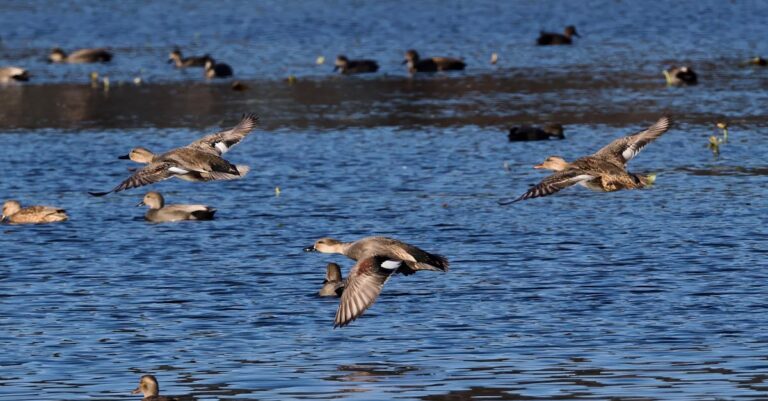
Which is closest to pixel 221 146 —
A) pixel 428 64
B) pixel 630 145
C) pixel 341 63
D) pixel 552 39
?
pixel 630 145

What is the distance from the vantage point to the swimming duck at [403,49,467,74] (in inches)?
1850

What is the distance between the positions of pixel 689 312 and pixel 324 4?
188 feet

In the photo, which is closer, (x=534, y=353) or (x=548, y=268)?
(x=534, y=353)

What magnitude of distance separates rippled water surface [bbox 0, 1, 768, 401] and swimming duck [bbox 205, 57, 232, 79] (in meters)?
0.79

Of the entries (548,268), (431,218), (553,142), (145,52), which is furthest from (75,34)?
(548,268)

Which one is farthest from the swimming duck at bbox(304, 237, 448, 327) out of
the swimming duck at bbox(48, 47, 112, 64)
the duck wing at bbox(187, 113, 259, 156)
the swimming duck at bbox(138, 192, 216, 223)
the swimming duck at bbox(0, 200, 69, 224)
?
the swimming duck at bbox(48, 47, 112, 64)

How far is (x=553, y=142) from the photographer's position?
32375 millimetres

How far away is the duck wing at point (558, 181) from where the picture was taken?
18131mm

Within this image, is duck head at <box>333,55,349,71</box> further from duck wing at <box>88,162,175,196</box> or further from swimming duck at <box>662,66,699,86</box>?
duck wing at <box>88,162,175,196</box>

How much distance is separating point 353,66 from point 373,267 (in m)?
30.3

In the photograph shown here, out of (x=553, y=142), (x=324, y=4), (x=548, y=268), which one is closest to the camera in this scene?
(x=548, y=268)

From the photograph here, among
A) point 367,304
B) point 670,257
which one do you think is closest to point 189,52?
point 670,257

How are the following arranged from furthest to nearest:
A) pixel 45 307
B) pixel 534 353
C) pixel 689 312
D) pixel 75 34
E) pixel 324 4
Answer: pixel 324 4 → pixel 75 34 → pixel 45 307 → pixel 689 312 → pixel 534 353

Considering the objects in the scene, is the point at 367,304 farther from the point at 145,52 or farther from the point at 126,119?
the point at 145,52
